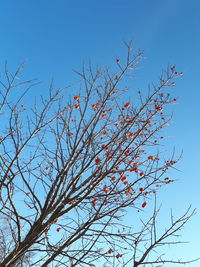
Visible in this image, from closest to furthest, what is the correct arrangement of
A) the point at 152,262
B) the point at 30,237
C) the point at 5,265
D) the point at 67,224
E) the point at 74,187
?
the point at 152,262, the point at 5,265, the point at 30,237, the point at 74,187, the point at 67,224

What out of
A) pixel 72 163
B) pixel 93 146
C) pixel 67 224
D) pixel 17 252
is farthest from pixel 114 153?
pixel 17 252

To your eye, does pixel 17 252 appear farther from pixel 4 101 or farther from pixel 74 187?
pixel 4 101

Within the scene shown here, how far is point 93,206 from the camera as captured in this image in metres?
4.14

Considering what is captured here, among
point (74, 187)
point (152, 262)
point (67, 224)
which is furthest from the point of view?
point (67, 224)

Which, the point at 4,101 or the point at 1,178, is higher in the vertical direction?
the point at 4,101

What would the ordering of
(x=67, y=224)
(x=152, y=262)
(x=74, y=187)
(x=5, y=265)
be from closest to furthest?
1. (x=152, y=262)
2. (x=5, y=265)
3. (x=74, y=187)
4. (x=67, y=224)

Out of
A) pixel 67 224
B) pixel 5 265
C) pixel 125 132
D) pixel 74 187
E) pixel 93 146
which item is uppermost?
pixel 125 132

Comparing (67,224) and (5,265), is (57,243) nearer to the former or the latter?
(67,224)

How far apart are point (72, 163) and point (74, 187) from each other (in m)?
0.38

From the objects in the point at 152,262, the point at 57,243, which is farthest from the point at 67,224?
the point at 152,262

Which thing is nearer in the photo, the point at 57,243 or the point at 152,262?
the point at 152,262

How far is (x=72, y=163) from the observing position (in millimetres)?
4074

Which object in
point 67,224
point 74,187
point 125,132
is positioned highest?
point 125,132

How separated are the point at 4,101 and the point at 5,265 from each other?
2352 mm
